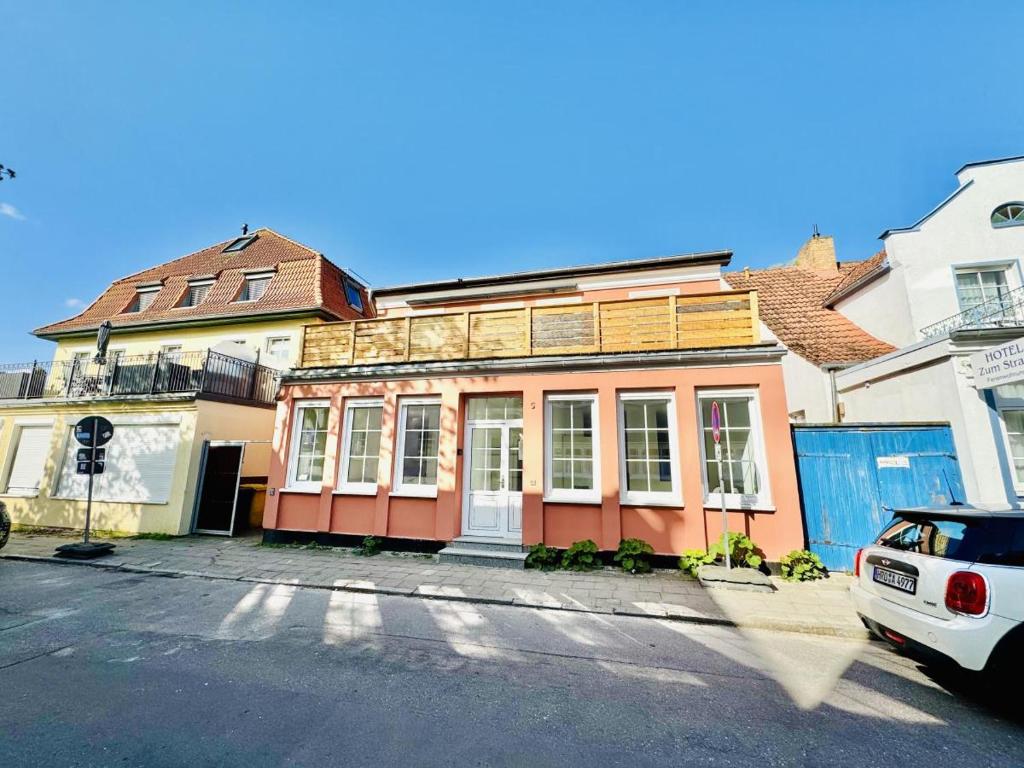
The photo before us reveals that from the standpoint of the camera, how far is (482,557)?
7844mm

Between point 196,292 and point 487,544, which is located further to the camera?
point 196,292

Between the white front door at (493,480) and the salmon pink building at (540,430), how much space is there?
3 cm

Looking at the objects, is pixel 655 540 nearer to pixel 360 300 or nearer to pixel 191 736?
pixel 191 736

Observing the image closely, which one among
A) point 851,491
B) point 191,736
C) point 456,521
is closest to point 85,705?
point 191,736

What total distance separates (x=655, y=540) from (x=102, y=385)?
1700 cm

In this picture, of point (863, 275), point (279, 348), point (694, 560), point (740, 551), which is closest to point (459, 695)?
point (694, 560)

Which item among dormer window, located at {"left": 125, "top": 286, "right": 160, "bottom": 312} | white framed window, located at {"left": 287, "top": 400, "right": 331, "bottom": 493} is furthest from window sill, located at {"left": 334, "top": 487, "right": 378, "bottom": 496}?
dormer window, located at {"left": 125, "top": 286, "right": 160, "bottom": 312}

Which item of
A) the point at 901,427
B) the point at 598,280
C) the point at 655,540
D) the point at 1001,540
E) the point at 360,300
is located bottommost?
the point at 655,540

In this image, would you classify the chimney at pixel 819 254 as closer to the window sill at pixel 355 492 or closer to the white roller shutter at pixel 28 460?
the window sill at pixel 355 492

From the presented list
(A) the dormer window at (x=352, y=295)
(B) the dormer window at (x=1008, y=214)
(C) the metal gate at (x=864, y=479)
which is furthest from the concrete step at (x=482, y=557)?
(B) the dormer window at (x=1008, y=214)

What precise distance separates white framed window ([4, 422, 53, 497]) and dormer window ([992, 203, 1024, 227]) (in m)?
28.2

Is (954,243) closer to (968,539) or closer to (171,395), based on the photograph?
(968,539)

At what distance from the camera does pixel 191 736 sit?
2.84 m

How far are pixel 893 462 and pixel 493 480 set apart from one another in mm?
7354
